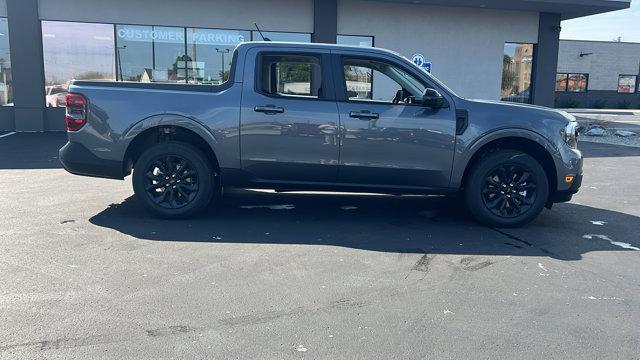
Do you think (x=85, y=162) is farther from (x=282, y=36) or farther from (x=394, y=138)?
(x=282, y=36)

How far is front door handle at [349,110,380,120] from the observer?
5852 millimetres

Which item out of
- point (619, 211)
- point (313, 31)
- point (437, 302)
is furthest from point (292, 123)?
point (313, 31)

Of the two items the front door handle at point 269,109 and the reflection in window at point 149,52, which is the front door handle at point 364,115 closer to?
the front door handle at point 269,109

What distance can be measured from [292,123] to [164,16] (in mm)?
11157

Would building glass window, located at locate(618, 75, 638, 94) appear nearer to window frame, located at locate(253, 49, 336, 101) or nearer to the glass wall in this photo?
the glass wall

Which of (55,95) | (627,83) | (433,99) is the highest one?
(627,83)

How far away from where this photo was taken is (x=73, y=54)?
1533 cm

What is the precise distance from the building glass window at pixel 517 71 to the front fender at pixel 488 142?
42.1 feet

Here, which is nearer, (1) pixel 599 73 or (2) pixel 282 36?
(2) pixel 282 36

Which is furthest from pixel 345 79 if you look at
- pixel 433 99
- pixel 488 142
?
pixel 488 142

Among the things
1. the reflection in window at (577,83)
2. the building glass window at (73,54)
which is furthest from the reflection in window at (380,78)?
the reflection in window at (577,83)

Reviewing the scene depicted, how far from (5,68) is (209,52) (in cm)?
569

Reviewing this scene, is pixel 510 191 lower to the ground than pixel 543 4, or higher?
lower

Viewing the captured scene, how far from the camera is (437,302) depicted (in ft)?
13.1
